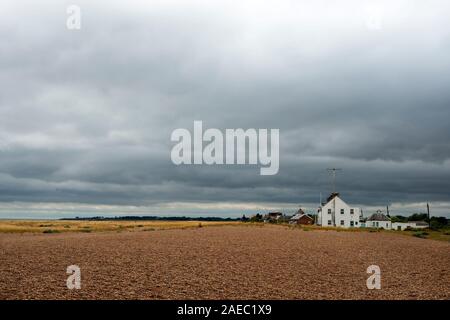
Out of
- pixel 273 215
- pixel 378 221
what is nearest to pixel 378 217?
pixel 378 221

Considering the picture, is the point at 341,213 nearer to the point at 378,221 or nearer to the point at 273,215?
the point at 378,221

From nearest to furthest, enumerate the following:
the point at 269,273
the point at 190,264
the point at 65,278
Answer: the point at 65,278, the point at 269,273, the point at 190,264

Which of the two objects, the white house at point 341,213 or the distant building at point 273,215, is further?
the distant building at point 273,215

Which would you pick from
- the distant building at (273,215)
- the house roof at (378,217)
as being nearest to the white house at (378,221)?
the house roof at (378,217)

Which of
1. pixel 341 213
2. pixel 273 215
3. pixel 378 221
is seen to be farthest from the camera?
pixel 273 215

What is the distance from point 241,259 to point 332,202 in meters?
78.3

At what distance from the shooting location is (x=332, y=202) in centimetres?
10306

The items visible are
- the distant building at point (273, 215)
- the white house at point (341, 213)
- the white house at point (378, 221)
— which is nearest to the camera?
the white house at point (341, 213)

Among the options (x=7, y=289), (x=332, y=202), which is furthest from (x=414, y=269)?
(x=332, y=202)

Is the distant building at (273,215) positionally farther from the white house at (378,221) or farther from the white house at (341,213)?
the white house at (341,213)

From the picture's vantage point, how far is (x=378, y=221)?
12650cm

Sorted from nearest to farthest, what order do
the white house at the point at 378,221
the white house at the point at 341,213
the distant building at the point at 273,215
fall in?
1. the white house at the point at 341,213
2. the white house at the point at 378,221
3. the distant building at the point at 273,215

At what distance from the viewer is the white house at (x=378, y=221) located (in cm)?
12658
